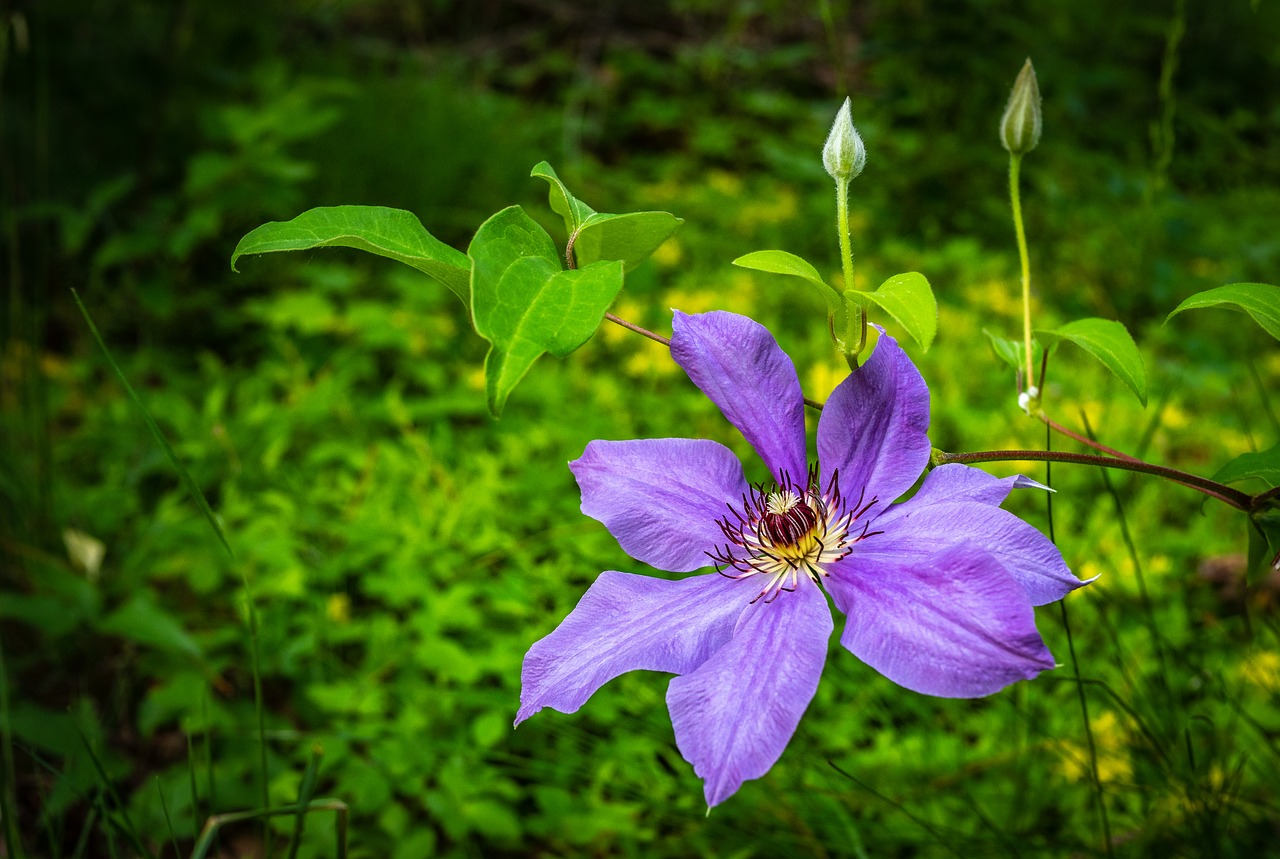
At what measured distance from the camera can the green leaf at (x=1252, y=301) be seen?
1.80 ft

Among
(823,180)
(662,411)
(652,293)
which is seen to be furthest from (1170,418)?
(823,180)

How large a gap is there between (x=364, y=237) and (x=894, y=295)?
0.94 feet

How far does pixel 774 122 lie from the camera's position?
4.16 meters

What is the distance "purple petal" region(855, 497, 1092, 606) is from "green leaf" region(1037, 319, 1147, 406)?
115 mm

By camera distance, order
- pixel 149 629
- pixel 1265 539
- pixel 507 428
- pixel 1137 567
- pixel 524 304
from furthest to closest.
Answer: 1. pixel 507 428
2. pixel 149 629
3. pixel 1137 567
4. pixel 1265 539
5. pixel 524 304

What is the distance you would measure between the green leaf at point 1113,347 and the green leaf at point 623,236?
0.78ft

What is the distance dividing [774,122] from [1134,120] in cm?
141

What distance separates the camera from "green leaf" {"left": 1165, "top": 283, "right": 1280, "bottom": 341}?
1.80 feet

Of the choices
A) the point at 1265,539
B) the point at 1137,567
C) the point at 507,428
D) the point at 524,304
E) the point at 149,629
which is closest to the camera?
the point at 524,304

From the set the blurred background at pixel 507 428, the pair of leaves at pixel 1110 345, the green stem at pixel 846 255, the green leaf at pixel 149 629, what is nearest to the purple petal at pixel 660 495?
the green stem at pixel 846 255

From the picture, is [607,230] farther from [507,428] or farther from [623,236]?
[507,428]

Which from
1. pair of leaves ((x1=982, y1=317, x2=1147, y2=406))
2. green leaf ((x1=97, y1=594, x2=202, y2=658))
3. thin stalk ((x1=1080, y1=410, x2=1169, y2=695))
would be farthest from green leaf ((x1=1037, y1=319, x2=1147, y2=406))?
green leaf ((x1=97, y1=594, x2=202, y2=658))

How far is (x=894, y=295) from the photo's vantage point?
54 centimetres

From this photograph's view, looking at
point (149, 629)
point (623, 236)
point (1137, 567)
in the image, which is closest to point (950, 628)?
point (623, 236)
